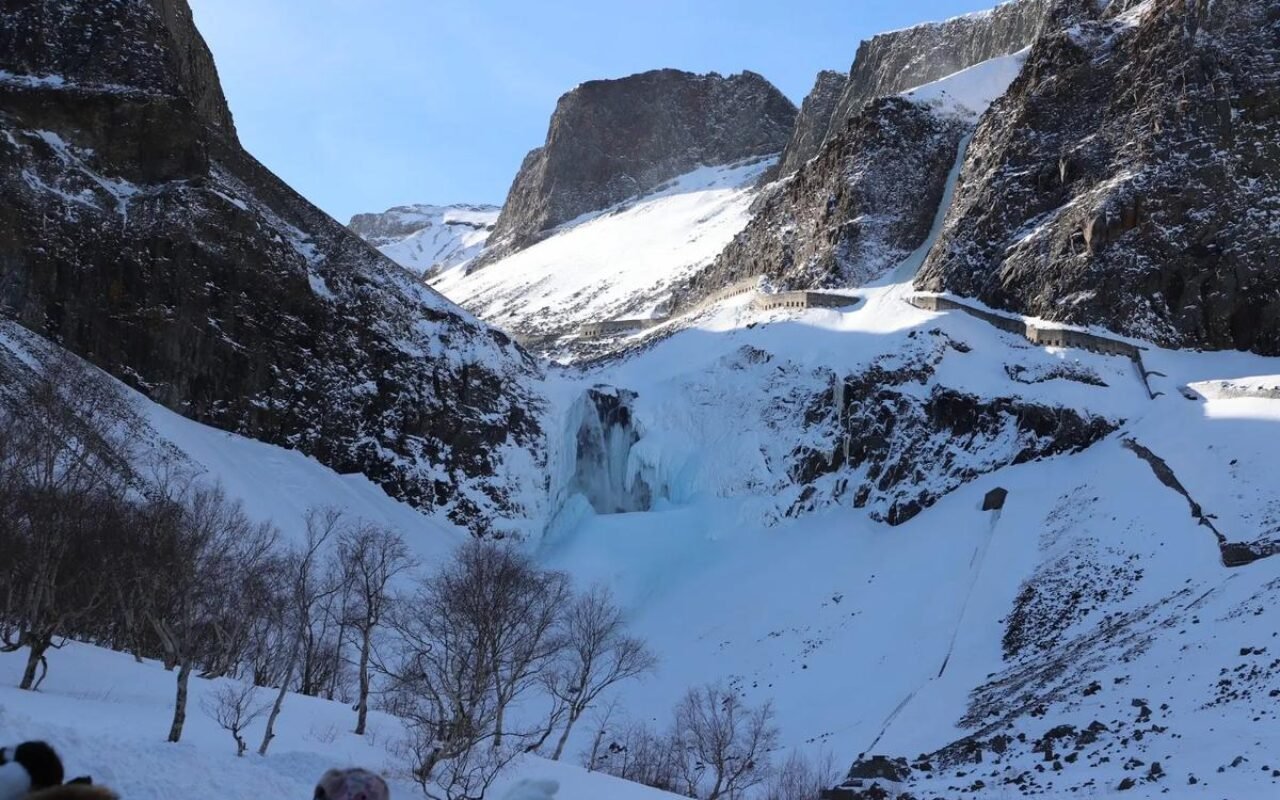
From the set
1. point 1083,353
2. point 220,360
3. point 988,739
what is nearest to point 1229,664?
point 988,739

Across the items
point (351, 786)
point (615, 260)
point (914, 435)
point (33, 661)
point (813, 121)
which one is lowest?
point (914, 435)

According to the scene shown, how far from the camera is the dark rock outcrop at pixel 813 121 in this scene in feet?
470

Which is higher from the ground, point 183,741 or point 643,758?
point 183,741

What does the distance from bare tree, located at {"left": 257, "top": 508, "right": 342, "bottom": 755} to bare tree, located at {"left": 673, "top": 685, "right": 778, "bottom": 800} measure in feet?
36.9

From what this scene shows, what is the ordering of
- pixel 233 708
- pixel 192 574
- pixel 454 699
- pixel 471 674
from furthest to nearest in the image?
pixel 192 574 < pixel 471 674 < pixel 454 699 < pixel 233 708

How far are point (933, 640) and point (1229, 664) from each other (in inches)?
581

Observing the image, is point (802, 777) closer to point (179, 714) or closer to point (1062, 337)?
point (179, 714)

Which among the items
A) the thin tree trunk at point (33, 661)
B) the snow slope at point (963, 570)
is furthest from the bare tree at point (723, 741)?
the thin tree trunk at point (33, 661)

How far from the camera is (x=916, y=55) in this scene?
452 ft

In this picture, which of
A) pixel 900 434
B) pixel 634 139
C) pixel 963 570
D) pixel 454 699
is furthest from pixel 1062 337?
pixel 634 139

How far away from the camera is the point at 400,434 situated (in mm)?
56562

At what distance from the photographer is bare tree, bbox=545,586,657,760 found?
32.3 m

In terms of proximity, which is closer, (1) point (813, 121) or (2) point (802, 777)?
(2) point (802, 777)

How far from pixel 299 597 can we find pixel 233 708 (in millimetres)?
4620
